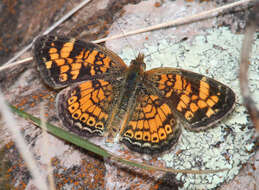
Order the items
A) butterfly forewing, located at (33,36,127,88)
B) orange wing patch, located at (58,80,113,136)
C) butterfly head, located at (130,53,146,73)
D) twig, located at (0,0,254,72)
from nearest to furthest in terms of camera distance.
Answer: orange wing patch, located at (58,80,113,136) < butterfly forewing, located at (33,36,127,88) < butterfly head, located at (130,53,146,73) < twig, located at (0,0,254,72)

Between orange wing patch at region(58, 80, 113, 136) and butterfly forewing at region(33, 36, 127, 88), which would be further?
butterfly forewing at region(33, 36, 127, 88)

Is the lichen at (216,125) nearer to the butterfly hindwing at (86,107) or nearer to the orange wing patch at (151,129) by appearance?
the orange wing patch at (151,129)

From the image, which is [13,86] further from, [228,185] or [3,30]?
[228,185]

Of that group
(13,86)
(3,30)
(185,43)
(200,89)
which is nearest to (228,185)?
(200,89)

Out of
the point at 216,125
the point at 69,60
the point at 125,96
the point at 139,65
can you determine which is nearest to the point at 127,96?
the point at 125,96

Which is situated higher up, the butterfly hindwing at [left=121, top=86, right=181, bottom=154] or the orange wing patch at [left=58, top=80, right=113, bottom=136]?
the orange wing patch at [left=58, top=80, right=113, bottom=136]

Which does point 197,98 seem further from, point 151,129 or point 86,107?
point 86,107

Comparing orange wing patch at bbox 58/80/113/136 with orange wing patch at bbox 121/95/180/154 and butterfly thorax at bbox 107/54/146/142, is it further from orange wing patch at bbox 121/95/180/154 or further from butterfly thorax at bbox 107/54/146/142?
orange wing patch at bbox 121/95/180/154

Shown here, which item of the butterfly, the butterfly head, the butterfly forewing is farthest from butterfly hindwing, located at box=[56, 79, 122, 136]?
the butterfly head
